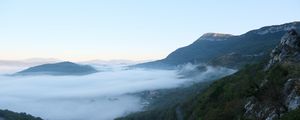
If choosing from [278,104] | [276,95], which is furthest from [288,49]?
[278,104]

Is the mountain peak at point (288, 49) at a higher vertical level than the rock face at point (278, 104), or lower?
higher

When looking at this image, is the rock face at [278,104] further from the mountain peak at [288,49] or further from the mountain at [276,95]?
the mountain peak at [288,49]

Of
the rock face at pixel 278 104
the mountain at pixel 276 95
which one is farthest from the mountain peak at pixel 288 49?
the rock face at pixel 278 104

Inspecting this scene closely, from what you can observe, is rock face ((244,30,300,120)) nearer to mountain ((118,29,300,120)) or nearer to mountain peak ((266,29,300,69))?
mountain ((118,29,300,120))

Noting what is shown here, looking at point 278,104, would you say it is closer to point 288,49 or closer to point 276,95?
point 276,95

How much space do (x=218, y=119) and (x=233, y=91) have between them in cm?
2205

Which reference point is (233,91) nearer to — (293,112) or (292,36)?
(292,36)

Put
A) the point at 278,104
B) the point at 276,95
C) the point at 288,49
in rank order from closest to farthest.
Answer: the point at 278,104, the point at 276,95, the point at 288,49

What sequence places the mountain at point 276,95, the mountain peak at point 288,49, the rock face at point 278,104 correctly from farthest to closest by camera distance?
the mountain peak at point 288,49 → the mountain at point 276,95 → the rock face at point 278,104

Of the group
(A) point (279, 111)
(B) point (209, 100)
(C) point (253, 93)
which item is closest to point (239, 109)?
(C) point (253, 93)

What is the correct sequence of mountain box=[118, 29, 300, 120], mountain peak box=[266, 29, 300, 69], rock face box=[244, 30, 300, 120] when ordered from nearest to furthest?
1. rock face box=[244, 30, 300, 120]
2. mountain box=[118, 29, 300, 120]
3. mountain peak box=[266, 29, 300, 69]

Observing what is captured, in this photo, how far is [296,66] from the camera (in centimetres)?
7725

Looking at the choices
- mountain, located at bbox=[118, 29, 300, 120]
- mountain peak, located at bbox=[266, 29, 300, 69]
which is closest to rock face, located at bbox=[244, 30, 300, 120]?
mountain, located at bbox=[118, 29, 300, 120]

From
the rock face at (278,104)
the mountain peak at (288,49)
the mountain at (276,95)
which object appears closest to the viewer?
the rock face at (278,104)
